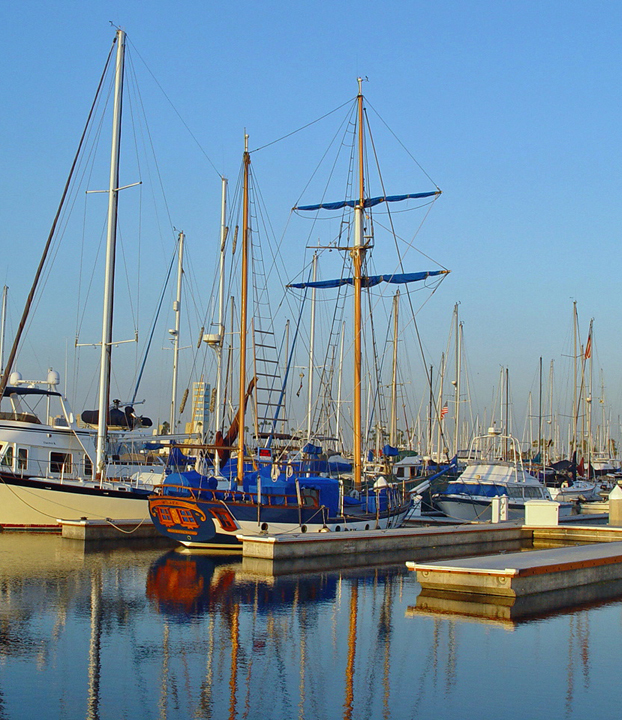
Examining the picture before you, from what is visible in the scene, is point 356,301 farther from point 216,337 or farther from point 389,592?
point 389,592

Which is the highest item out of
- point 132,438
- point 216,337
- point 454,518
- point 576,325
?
point 576,325

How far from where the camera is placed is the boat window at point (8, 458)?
31.0 metres

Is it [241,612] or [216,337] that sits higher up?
[216,337]

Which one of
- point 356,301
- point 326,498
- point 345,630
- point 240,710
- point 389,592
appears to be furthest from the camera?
point 356,301

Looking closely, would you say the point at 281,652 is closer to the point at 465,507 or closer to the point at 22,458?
the point at 22,458

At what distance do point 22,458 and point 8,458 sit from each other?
513 mm

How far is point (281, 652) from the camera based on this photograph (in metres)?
12.7

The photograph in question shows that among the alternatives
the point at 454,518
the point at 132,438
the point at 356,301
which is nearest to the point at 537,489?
the point at 454,518

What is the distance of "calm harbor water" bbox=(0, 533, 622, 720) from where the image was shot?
1011cm

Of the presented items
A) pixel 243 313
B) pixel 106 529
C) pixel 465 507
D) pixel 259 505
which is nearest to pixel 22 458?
pixel 106 529

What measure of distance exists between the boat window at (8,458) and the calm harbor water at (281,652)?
40.0 ft

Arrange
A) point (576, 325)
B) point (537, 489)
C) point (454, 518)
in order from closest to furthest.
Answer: point (454, 518) → point (537, 489) → point (576, 325)

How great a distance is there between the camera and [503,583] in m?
17.1

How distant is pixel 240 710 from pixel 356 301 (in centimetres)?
2567
